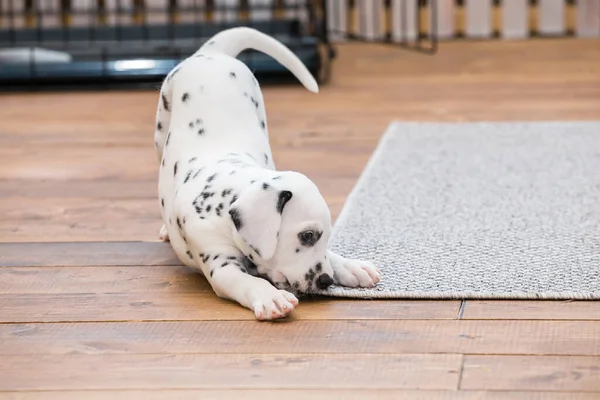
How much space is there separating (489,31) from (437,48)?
0.56 m

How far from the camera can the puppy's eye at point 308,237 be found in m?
1.81

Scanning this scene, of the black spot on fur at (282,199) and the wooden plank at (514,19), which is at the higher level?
the black spot on fur at (282,199)

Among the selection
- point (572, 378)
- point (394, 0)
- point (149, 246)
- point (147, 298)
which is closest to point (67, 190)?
point (149, 246)

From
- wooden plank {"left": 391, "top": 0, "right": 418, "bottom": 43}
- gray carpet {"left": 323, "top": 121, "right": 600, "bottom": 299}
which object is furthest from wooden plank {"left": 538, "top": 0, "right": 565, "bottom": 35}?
gray carpet {"left": 323, "top": 121, "right": 600, "bottom": 299}

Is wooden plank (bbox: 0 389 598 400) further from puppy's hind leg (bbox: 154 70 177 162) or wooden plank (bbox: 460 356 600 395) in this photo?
puppy's hind leg (bbox: 154 70 177 162)

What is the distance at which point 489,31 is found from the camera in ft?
20.4

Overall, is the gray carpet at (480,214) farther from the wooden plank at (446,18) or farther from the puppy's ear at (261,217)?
the wooden plank at (446,18)

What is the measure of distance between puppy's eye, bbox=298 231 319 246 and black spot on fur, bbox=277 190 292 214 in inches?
2.2

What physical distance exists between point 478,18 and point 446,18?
0.18 m

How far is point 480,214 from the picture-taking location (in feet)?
8.21

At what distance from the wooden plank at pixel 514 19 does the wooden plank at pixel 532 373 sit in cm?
478

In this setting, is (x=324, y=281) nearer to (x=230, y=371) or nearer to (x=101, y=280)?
(x=230, y=371)

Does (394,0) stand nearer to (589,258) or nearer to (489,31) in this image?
(489,31)

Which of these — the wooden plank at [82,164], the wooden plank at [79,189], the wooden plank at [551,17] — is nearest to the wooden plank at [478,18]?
the wooden plank at [551,17]
